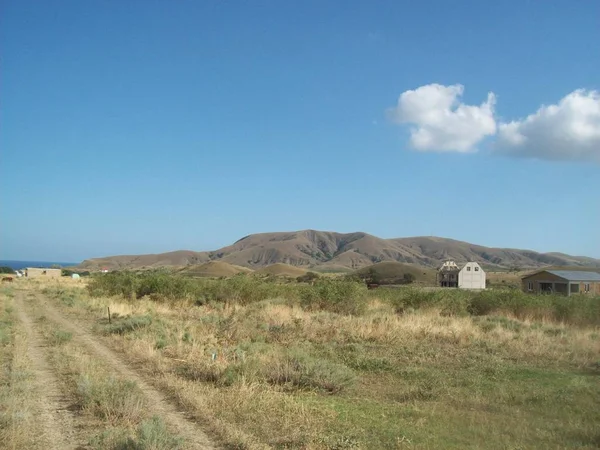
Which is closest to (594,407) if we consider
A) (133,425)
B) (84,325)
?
(133,425)

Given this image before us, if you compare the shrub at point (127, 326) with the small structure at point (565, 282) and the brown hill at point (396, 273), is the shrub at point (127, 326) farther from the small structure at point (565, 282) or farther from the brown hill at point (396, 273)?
the brown hill at point (396, 273)

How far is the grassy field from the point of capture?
26.0ft

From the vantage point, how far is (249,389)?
33.1ft

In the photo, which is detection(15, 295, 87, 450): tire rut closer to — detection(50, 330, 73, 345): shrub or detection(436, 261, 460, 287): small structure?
detection(50, 330, 73, 345): shrub

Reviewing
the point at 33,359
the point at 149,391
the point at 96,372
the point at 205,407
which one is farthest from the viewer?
the point at 33,359

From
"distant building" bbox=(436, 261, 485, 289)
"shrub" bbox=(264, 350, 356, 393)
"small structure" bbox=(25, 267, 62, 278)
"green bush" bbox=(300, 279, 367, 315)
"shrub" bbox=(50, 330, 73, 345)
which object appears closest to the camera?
"shrub" bbox=(264, 350, 356, 393)

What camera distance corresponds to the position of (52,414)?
29.3 feet

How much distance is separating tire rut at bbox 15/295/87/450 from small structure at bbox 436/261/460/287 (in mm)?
88032

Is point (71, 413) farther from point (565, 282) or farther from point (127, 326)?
point (565, 282)

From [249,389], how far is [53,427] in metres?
3.52

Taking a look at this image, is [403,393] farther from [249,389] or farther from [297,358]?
[249,389]

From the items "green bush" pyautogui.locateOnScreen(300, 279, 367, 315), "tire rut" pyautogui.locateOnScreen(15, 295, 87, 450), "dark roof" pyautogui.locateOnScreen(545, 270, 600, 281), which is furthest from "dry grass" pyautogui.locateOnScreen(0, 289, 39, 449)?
"dark roof" pyautogui.locateOnScreen(545, 270, 600, 281)

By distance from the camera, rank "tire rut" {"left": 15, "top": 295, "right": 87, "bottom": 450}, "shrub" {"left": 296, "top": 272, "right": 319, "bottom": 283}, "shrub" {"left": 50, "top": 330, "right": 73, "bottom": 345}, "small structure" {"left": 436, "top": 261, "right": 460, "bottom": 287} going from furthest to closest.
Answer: "small structure" {"left": 436, "top": 261, "right": 460, "bottom": 287} < "shrub" {"left": 296, "top": 272, "right": 319, "bottom": 283} < "shrub" {"left": 50, "top": 330, "right": 73, "bottom": 345} < "tire rut" {"left": 15, "top": 295, "right": 87, "bottom": 450}

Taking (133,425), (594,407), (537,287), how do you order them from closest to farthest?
1. (133,425)
2. (594,407)
3. (537,287)
